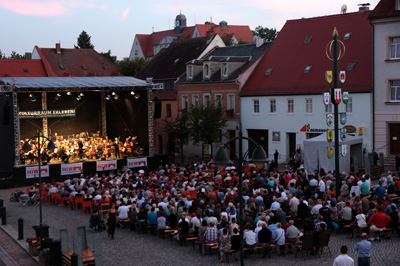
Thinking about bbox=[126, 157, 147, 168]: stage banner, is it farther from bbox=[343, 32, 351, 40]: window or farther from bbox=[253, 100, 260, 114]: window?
bbox=[343, 32, 351, 40]: window

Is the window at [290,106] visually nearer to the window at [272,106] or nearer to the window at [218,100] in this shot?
the window at [272,106]

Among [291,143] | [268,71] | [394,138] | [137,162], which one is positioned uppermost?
[268,71]

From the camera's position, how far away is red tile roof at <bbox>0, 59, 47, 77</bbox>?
194ft

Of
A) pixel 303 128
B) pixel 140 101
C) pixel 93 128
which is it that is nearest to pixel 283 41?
pixel 303 128

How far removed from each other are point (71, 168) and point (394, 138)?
816 inches

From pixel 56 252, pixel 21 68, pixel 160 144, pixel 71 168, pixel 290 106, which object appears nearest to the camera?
pixel 56 252

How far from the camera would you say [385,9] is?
34219 millimetres

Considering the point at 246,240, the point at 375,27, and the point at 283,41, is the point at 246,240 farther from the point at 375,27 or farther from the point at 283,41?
the point at 283,41

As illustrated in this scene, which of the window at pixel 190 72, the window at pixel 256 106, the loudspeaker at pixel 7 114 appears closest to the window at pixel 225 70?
the window at pixel 256 106

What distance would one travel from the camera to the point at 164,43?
114188 millimetres

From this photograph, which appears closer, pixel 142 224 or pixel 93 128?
pixel 142 224

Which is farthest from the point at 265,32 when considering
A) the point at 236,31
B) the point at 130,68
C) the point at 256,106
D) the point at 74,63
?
the point at 256,106

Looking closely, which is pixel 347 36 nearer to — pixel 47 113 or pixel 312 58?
pixel 312 58

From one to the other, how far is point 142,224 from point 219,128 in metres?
22.1
